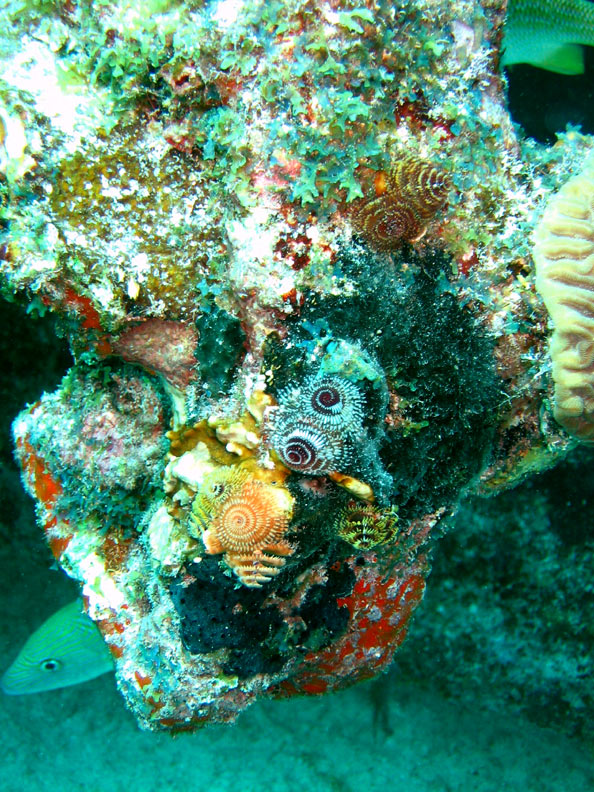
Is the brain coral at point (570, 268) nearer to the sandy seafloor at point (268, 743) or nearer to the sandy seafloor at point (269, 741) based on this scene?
the sandy seafloor at point (269, 741)

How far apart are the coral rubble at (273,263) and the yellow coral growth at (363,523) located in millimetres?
10

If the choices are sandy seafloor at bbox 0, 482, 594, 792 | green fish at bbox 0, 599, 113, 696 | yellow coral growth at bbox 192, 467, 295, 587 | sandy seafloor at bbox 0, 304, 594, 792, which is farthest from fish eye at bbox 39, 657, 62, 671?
yellow coral growth at bbox 192, 467, 295, 587

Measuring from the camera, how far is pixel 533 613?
18.1ft

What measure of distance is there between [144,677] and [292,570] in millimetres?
990

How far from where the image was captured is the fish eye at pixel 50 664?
192 inches

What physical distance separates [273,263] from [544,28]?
337 centimetres

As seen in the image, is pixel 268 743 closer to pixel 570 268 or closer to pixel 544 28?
pixel 570 268

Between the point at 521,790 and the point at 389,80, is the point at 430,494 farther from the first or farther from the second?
the point at 521,790

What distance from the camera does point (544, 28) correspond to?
12.2 feet

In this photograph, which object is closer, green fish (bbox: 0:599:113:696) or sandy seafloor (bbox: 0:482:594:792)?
green fish (bbox: 0:599:113:696)

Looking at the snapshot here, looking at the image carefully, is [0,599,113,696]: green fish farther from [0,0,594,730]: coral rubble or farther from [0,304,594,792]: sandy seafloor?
[0,0,594,730]: coral rubble

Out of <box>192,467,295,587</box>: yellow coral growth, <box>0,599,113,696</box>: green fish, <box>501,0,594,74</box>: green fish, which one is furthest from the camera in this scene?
<box>0,599,113,696</box>: green fish

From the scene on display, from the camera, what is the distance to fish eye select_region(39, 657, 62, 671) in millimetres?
4875

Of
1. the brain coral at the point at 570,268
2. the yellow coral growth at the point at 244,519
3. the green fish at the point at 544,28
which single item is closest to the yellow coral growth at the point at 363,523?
the yellow coral growth at the point at 244,519
